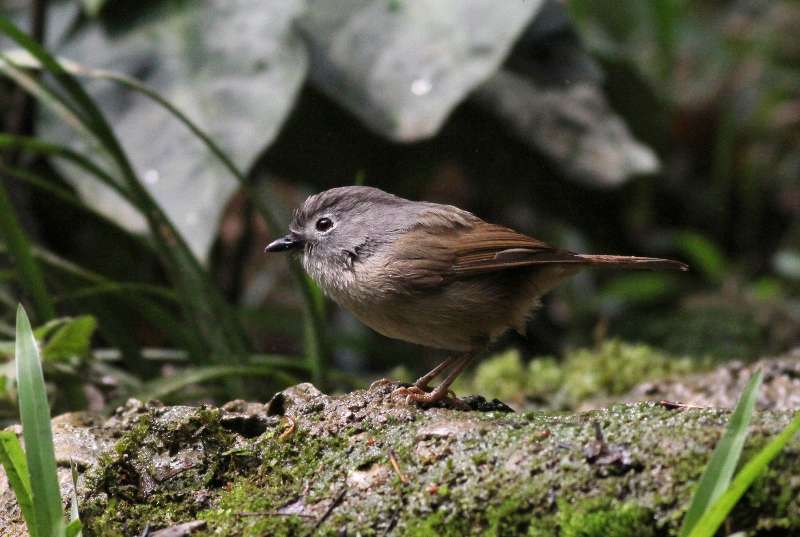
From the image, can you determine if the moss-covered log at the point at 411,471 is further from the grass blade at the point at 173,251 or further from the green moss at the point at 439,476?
the grass blade at the point at 173,251

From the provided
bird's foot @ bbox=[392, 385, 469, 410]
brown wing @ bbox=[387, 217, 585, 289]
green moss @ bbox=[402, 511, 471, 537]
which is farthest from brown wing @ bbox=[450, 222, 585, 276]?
green moss @ bbox=[402, 511, 471, 537]

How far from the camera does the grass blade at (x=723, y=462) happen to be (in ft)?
6.45

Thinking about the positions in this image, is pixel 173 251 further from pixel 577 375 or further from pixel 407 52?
pixel 577 375

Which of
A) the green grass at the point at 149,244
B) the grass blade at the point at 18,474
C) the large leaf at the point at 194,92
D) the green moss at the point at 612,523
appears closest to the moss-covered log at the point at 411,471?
the green moss at the point at 612,523

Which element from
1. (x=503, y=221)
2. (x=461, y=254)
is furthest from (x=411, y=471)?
(x=503, y=221)

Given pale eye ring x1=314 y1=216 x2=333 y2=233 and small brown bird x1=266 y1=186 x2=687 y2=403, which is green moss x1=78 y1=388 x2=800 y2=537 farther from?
pale eye ring x1=314 y1=216 x2=333 y2=233

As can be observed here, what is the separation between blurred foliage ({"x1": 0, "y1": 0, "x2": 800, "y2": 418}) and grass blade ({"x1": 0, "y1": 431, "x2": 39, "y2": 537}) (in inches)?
39.8

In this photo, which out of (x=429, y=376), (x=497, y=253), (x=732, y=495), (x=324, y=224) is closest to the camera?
(x=732, y=495)

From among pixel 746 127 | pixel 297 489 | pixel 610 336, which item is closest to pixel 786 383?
pixel 297 489

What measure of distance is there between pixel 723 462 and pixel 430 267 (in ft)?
4.58

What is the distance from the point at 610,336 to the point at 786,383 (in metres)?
2.74

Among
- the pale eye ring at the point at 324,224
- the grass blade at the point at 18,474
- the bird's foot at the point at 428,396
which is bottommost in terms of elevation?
the bird's foot at the point at 428,396

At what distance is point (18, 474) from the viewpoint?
2285 millimetres

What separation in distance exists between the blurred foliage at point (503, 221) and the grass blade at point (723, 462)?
6.85 ft
